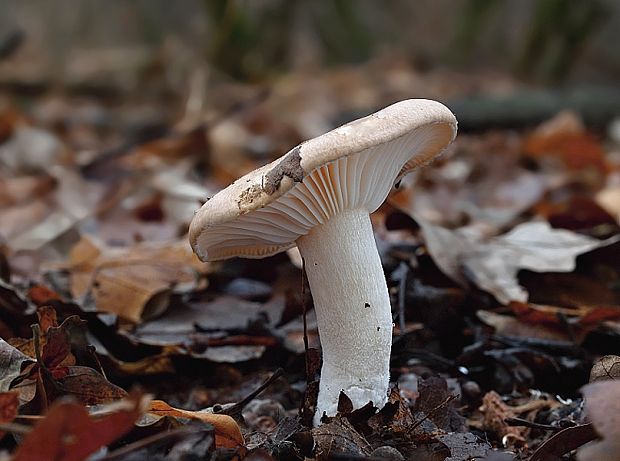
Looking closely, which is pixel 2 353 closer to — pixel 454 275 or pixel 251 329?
pixel 251 329

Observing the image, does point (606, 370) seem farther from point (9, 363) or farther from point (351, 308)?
point (9, 363)

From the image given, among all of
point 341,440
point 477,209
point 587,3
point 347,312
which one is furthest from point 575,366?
point 587,3

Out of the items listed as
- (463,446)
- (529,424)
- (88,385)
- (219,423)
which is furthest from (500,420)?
(88,385)

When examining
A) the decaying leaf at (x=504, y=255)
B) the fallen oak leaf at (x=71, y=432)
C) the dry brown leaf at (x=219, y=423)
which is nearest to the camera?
the fallen oak leaf at (x=71, y=432)

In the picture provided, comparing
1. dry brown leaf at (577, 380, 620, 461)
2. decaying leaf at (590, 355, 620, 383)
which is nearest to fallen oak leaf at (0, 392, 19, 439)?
dry brown leaf at (577, 380, 620, 461)

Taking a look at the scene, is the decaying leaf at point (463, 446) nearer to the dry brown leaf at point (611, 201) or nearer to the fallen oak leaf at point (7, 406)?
the fallen oak leaf at point (7, 406)

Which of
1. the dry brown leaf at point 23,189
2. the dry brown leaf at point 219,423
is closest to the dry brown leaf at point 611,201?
the dry brown leaf at point 219,423
